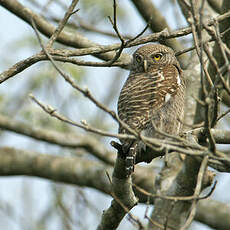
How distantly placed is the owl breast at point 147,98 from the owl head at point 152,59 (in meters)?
0.41

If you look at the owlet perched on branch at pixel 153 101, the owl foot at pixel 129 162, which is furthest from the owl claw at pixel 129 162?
the owlet perched on branch at pixel 153 101

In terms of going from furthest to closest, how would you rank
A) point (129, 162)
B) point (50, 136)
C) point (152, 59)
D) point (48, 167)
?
1. point (48, 167)
2. point (50, 136)
3. point (152, 59)
4. point (129, 162)

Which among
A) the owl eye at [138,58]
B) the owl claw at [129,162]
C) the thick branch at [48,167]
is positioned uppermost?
the owl eye at [138,58]

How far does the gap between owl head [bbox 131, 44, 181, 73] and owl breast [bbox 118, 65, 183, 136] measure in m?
0.41

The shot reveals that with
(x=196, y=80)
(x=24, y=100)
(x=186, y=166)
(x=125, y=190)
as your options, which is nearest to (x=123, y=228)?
(x=24, y=100)

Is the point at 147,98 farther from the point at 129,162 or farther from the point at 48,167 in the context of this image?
the point at 48,167

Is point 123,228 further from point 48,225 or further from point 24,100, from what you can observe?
point 24,100

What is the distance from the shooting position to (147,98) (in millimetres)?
5391

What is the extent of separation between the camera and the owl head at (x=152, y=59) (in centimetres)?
632

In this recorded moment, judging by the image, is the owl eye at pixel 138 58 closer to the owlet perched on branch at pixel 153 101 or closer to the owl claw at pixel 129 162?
the owlet perched on branch at pixel 153 101

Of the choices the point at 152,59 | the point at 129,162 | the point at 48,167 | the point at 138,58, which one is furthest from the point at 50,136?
the point at 129,162

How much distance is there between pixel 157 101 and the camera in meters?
5.39

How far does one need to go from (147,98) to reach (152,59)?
3.98ft

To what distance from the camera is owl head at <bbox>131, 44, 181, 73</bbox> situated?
6324 mm
